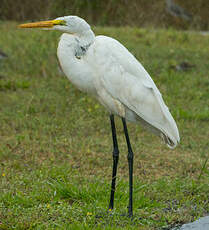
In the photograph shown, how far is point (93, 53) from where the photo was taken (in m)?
3.39

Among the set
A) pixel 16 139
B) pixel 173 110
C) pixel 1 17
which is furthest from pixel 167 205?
pixel 1 17

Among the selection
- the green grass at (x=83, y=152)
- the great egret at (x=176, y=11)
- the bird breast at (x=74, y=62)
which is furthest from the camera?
the great egret at (x=176, y=11)

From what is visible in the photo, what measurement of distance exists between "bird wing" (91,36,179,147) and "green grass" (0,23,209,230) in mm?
634

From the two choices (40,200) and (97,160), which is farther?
(97,160)

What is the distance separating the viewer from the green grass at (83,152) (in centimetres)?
350

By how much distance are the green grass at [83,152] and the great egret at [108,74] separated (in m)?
0.33

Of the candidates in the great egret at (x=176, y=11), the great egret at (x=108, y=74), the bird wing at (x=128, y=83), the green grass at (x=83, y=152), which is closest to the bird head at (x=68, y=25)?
the great egret at (x=108, y=74)

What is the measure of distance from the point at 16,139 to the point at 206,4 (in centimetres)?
768

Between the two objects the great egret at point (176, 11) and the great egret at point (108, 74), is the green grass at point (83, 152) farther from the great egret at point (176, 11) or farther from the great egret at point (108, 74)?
the great egret at point (176, 11)

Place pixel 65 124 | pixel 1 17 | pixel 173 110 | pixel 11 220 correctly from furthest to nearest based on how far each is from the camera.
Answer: pixel 1 17
pixel 173 110
pixel 65 124
pixel 11 220

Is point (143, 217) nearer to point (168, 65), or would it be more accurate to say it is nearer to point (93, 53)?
point (93, 53)

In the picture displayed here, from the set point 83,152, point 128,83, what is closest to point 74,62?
point 128,83

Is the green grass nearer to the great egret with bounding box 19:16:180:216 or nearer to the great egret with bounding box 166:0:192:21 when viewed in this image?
Result: the great egret with bounding box 19:16:180:216

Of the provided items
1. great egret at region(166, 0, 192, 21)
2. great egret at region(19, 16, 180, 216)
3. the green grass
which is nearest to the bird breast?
great egret at region(19, 16, 180, 216)
